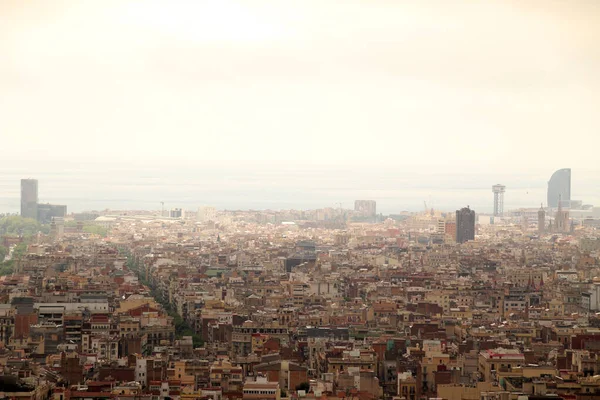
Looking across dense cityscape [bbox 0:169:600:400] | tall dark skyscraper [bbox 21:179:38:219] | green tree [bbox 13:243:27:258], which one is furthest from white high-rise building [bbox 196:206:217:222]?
green tree [bbox 13:243:27:258]

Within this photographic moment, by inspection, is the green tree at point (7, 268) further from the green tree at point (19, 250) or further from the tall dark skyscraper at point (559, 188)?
the tall dark skyscraper at point (559, 188)

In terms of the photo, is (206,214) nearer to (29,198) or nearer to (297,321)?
(29,198)

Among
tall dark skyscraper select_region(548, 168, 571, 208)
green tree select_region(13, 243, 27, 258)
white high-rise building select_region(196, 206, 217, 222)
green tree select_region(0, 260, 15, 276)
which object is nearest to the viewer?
green tree select_region(0, 260, 15, 276)

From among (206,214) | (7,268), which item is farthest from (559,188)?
(7,268)

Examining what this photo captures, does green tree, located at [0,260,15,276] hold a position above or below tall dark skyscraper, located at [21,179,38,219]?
below

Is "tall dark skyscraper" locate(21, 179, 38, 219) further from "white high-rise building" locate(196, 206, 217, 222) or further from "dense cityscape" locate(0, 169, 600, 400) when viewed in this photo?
"white high-rise building" locate(196, 206, 217, 222)

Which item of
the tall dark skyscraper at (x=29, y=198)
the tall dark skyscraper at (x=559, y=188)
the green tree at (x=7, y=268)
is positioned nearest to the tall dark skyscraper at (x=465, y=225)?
the tall dark skyscraper at (x=559, y=188)
